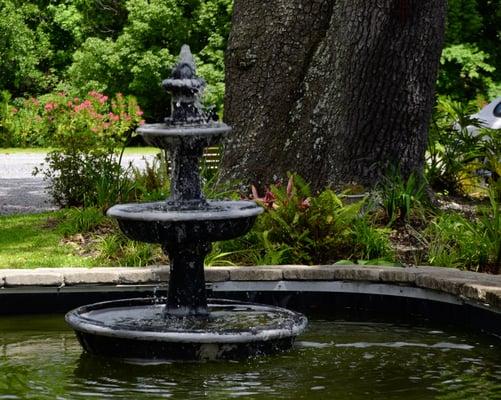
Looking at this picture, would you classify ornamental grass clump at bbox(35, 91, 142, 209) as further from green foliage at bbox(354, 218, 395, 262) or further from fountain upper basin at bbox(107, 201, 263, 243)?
fountain upper basin at bbox(107, 201, 263, 243)

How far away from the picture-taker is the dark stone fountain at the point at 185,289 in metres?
7.62

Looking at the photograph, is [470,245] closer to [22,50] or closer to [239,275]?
[239,275]

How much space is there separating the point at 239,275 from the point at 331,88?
2864 mm

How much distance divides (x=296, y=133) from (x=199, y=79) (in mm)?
3542

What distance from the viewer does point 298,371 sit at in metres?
7.35

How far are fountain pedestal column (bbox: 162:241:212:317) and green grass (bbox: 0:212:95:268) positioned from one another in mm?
2087

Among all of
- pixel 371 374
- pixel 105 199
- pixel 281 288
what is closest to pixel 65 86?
pixel 105 199

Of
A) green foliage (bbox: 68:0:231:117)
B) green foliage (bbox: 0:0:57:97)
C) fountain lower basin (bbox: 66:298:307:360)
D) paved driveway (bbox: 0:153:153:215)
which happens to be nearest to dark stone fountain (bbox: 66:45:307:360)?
fountain lower basin (bbox: 66:298:307:360)

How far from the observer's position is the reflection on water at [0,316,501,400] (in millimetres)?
6797

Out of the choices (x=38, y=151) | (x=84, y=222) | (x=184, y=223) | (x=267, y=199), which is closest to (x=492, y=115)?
(x=267, y=199)

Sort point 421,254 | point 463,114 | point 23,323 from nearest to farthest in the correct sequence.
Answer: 1. point 23,323
2. point 421,254
3. point 463,114

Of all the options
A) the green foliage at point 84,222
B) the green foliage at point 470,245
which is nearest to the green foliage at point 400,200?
→ the green foliage at point 470,245

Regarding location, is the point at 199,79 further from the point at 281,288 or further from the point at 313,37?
the point at 313,37

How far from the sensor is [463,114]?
15758 mm
